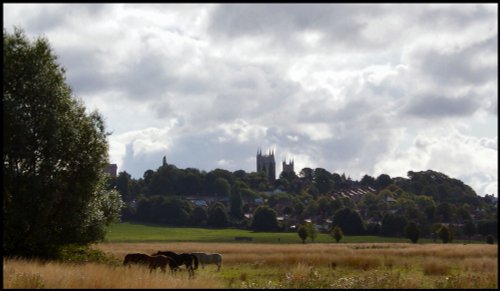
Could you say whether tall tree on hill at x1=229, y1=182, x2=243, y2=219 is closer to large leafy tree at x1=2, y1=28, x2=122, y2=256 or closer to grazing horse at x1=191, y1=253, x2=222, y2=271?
grazing horse at x1=191, y1=253, x2=222, y2=271

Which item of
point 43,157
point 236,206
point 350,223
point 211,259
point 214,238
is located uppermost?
point 43,157

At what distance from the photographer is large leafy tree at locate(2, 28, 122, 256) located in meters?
24.2

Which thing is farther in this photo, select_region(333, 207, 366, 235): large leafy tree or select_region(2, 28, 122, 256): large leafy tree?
select_region(333, 207, 366, 235): large leafy tree

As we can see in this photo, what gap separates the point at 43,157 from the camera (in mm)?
25172

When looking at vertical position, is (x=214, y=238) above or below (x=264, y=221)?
below

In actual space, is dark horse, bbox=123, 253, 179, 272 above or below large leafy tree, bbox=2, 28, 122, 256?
below

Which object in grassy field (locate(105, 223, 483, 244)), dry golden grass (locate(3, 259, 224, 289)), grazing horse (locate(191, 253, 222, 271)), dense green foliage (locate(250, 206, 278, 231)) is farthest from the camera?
dense green foliage (locate(250, 206, 278, 231))

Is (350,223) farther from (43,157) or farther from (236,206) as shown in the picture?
(43,157)

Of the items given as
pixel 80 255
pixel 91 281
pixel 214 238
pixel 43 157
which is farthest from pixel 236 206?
pixel 91 281

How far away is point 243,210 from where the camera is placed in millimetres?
191000

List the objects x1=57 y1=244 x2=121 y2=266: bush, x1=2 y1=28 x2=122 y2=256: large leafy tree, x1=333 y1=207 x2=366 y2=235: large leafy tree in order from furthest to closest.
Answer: x1=333 y1=207 x2=366 y2=235: large leafy tree → x1=57 y1=244 x2=121 y2=266: bush → x1=2 y1=28 x2=122 y2=256: large leafy tree

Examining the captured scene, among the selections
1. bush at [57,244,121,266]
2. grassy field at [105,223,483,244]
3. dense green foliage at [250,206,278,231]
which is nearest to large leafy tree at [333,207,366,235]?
grassy field at [105,223,483,244]

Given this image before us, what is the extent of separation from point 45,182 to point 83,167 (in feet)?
7.55

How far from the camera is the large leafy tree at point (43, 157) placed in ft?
79.5
